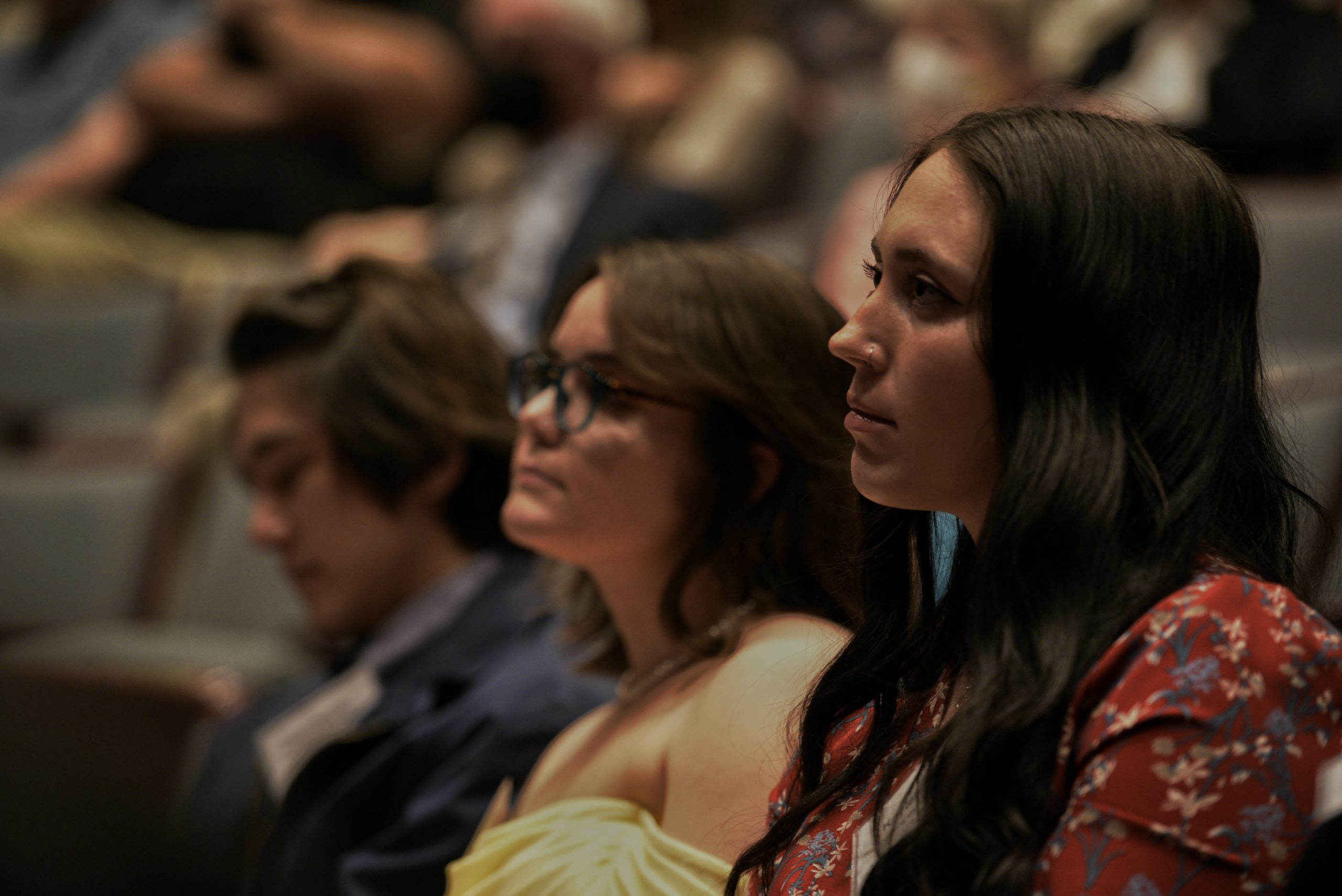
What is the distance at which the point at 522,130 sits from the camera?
150 inches

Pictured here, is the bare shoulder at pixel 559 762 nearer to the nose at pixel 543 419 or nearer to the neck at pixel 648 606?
the neck at pixel 648 606

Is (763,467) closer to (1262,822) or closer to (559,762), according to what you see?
(559,762)

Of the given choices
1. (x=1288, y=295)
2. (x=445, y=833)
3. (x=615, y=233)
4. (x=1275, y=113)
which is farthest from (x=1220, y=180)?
(x=615, y=233)

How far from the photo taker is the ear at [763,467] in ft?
4.20

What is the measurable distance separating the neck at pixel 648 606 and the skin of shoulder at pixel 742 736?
0.40 feet

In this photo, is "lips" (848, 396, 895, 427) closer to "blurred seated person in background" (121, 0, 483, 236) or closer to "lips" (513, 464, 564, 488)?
"lips" (513, 464, 564, 488)

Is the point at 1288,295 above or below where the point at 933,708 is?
below

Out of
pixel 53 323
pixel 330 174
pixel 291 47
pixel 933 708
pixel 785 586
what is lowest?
pixel 53 323

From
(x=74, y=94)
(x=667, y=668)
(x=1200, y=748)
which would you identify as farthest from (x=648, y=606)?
(x=74, y=94)

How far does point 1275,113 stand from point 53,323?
9.04 feet

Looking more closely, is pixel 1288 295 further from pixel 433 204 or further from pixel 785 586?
pixel 433 204

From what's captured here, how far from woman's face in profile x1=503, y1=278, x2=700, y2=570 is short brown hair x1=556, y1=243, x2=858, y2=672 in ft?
0.06

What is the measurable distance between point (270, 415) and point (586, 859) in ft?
3.17

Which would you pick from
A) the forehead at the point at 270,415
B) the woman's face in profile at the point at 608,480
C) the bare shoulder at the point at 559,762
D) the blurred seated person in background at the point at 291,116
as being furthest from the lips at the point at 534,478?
the blurred seated person in background at the point at 291,116
